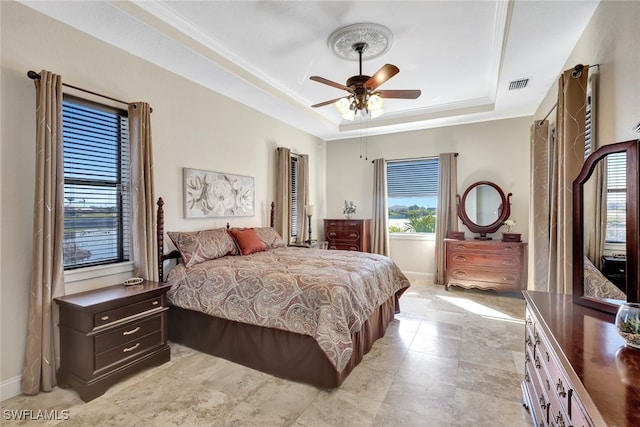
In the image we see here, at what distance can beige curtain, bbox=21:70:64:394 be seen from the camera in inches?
86.0

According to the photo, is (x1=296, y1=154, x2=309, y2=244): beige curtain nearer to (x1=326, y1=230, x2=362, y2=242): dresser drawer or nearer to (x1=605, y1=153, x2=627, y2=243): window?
(x1=326, y1=230, x2=362, y2=242): dresser drawer

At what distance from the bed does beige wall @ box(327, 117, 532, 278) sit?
2.44m

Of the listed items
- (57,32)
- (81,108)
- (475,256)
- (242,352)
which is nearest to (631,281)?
(242,352)

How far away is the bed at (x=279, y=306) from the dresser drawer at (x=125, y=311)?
306 millimetres

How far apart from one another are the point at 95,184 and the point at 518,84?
4.58 metres

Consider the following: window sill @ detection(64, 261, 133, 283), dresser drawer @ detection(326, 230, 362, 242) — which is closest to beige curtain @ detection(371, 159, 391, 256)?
dresser drawer @ detection(326, 230, 362, 242)

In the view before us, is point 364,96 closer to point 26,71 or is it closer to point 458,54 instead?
point 458,54

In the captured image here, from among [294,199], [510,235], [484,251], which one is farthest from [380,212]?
[510,235]

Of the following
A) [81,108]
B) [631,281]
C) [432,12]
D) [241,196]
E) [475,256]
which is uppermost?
[432,12]

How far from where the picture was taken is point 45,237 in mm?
2201

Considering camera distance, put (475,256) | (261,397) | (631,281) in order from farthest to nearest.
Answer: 1. (475,256)
2. (261,397)
3. (631,281)

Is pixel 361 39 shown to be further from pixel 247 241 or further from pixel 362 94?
pixel 247 241

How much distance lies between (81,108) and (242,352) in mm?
2508

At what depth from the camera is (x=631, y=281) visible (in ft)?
4.44
